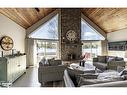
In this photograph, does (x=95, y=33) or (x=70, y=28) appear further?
(x=95, y=33)

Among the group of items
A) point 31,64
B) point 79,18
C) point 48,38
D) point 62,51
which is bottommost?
point 31,64

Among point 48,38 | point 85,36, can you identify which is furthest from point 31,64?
point 85,36

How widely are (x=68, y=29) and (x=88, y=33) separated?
4.69 ft

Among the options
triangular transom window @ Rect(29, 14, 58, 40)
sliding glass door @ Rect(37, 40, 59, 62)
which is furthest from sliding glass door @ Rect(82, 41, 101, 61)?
triangular transom window @ Rect(29, 14, 58, 40)

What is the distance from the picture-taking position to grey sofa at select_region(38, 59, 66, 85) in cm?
488

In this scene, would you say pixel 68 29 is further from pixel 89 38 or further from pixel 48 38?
pixel 89 38

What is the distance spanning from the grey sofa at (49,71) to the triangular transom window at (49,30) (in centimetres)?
Result: 472

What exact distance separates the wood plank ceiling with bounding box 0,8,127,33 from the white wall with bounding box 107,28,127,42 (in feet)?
0.70

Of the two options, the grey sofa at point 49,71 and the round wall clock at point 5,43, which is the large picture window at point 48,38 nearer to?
the round wall clock at point 5,43

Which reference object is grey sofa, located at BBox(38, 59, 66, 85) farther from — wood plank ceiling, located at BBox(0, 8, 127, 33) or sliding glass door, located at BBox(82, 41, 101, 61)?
sliding glass door, located at BBox(82, 41, 101, 61)

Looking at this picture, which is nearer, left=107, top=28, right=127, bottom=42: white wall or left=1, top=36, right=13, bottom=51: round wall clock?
left=1, top=36, right=13, bottom=51: round wall clock

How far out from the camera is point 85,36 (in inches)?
405

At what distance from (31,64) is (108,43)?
15.4 ft
